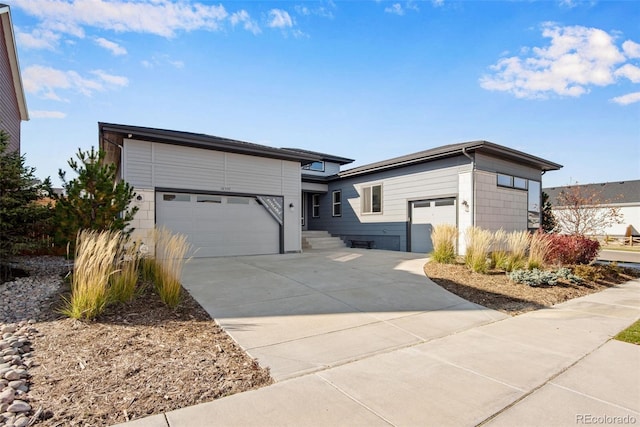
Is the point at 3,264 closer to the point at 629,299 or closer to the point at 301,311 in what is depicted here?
the point at 301,311

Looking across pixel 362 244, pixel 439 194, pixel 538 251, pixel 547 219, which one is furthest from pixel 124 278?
pixel 547 219

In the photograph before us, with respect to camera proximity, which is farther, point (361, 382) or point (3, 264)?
point (3, 264)

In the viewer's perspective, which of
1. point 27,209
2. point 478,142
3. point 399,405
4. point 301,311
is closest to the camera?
point 399,405

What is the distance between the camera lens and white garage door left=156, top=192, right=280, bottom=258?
33.6 feet

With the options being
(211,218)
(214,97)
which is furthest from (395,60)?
(211,218)

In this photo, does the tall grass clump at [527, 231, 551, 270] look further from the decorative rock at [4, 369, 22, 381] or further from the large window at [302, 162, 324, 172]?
the large window at [302, 162, 324, 172]

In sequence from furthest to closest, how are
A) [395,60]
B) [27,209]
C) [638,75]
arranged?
[395,60]
[638,75]
[27,209]

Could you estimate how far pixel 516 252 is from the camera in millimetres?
8148

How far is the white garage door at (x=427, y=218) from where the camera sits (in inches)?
462

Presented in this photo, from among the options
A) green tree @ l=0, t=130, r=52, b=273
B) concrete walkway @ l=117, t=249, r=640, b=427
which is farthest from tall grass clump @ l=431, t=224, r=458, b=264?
green tree @ l=0, t=130, r=52, b=273

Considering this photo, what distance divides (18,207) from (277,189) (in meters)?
7.28

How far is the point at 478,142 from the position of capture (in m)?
10.5

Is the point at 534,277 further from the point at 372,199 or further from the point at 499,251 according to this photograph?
the point at 372,199

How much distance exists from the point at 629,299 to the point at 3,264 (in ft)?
42.1
